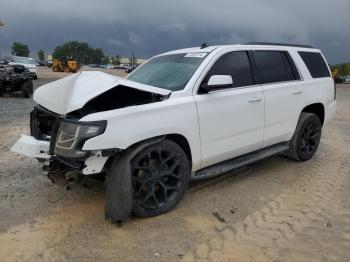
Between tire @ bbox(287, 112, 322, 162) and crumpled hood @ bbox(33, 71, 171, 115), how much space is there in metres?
2.65

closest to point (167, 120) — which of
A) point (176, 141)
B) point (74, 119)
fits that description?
point (176, 141)

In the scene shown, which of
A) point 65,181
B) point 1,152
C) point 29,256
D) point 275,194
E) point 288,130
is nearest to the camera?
point 29,256

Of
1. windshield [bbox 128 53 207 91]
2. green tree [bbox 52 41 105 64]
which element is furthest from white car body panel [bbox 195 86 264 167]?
green tree [bbox 52 41 105 64]

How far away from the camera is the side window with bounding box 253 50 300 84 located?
532 cm

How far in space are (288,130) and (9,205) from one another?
153 inches

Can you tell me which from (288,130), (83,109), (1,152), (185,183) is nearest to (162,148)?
(185,183)

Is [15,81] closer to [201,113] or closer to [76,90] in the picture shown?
[76,90]

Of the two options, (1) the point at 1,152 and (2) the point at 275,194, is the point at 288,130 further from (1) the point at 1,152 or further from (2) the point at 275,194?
(1) the point at 1,152

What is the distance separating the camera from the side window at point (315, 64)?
242 inches

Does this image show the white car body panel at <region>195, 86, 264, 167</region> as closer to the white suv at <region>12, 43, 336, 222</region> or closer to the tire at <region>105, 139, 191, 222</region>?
the white suv at <region>12, 43, 336, 222</region>

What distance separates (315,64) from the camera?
634cm

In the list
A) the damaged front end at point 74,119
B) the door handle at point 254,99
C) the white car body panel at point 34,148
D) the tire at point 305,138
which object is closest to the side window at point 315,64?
Result: the tire at point 305,138

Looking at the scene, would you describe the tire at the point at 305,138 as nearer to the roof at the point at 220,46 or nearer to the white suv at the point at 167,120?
the white suv at the point at 167,120

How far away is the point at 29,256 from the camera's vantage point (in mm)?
3391
